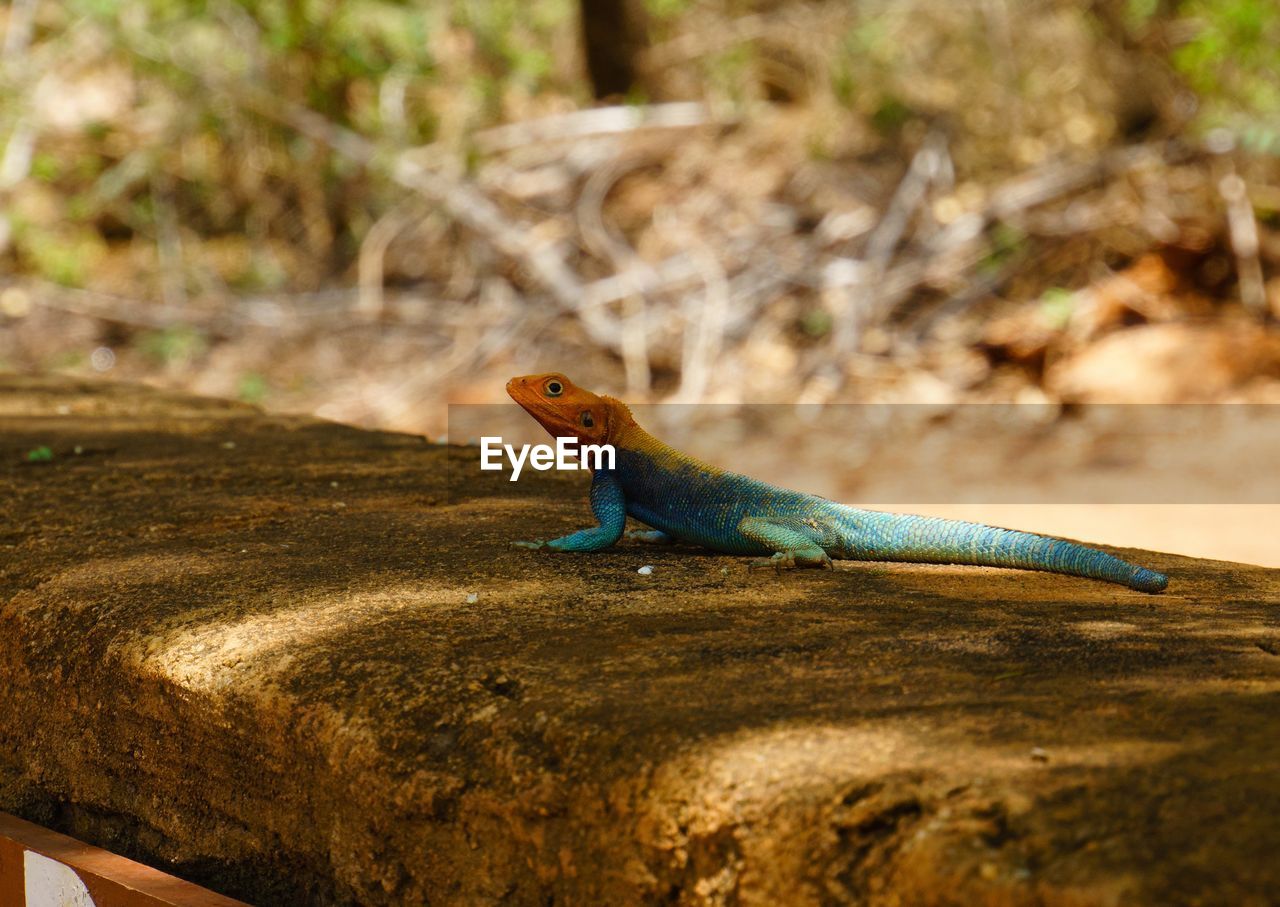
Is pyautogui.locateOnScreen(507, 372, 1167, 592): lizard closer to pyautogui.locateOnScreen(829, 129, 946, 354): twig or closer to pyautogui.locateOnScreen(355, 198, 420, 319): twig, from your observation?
pyautogui.locateOnScreen(829, 129, 946, 354): twig

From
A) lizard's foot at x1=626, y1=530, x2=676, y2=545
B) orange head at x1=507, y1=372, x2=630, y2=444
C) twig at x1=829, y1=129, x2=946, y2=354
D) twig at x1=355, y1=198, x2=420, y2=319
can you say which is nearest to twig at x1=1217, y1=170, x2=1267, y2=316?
twig at x1=829, y1=129, x2=946, y2=354

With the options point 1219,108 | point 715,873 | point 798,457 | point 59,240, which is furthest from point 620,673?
point 59,240

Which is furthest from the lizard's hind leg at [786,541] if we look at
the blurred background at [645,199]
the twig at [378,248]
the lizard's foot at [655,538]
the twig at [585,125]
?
the twig at [585,125]

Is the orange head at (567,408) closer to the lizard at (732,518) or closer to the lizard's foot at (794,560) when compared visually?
the lizard at (732,518)

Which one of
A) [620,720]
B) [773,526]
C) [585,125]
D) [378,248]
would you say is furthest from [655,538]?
[585,125]

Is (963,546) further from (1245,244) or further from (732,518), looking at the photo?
(1245,244)

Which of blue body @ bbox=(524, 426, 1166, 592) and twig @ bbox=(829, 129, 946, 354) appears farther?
twig @ bbox=(829, 129, 946, 354)
